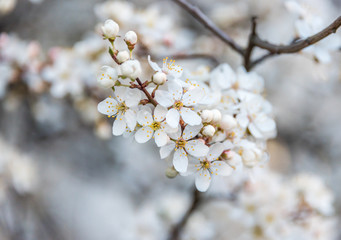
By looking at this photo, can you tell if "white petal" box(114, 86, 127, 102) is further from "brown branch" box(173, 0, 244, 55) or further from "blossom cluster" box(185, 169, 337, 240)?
"blossom cluster" box(185, 169, 337, 240)

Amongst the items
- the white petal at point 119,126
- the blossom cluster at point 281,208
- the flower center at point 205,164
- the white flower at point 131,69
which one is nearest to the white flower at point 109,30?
the white flower at point 131,69

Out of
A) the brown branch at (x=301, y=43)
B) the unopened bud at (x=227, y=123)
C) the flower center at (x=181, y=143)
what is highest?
the brown branch at (x=301, y=43)

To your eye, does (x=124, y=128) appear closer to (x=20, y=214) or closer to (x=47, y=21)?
(x=20, y=214)

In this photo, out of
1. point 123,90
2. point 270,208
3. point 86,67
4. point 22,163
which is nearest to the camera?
point 123,90

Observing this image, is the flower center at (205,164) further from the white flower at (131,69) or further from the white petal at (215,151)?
the white flower at (131,69)

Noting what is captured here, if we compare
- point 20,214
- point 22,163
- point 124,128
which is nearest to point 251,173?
point 124,128

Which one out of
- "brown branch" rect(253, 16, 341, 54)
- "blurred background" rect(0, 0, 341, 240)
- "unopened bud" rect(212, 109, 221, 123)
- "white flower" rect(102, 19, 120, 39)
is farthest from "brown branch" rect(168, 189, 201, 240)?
"white flower" rect(102, 19, 120, 39)

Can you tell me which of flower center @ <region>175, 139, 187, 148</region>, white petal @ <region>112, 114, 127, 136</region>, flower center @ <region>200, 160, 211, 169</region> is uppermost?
flower center @ <region>175, 139, 187, 148</region>
